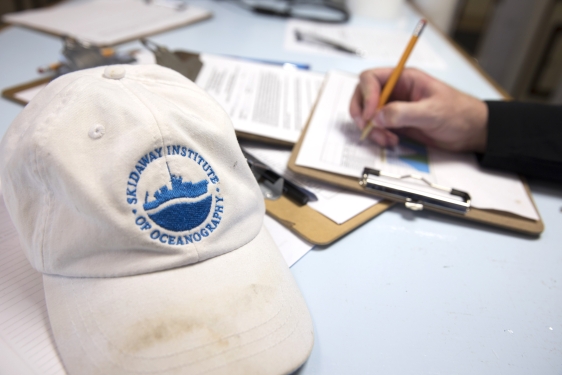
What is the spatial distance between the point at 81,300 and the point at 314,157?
34 cm

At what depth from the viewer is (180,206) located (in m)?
0.33

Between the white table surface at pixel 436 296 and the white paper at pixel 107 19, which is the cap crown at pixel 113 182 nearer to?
the white table surface at pixel 436 296

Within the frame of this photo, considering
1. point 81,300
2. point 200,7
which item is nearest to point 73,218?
point 81,300

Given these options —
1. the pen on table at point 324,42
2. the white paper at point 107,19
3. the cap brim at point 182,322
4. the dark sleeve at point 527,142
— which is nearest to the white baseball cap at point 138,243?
the cap brim at point 182,322

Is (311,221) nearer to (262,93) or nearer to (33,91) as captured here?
(262,93)

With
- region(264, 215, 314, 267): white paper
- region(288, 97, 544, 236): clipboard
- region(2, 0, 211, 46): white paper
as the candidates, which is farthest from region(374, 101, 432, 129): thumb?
region(2, 0, 211, 46): white paper

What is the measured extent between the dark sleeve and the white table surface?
0.04 metres

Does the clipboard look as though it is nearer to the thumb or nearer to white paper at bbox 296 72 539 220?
white paper at bbox 296 72 539 220

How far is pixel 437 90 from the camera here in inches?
23.9

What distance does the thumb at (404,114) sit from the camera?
0.55 meters

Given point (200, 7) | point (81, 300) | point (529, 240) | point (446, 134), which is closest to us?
point (81, 300)

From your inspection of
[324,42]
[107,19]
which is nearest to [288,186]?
[324,42]

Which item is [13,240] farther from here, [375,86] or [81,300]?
[375,86]

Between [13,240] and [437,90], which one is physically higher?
[437,90]
